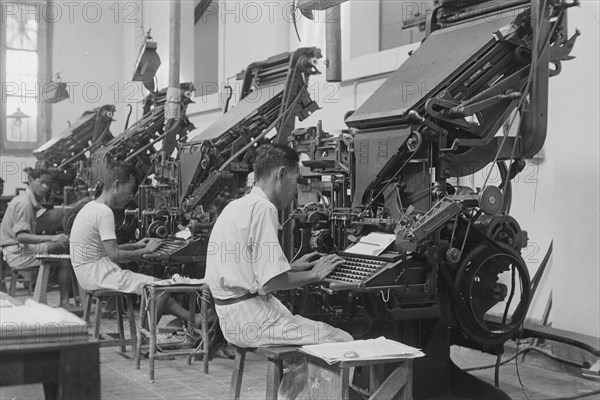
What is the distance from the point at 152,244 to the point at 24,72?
Answer: 27.1ft

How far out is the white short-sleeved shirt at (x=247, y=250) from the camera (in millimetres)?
2975

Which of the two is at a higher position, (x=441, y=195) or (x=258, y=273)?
(x=441, y=195)

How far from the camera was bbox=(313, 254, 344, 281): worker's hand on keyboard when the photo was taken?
10.8 feet

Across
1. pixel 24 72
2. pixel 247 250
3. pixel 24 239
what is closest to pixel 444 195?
pixel 247 250

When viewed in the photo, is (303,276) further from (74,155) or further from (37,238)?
(74,155)

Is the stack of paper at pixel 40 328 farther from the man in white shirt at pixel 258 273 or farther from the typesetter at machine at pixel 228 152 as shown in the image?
the typesetter at machine at pixel 228 152

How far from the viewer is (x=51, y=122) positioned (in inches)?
487

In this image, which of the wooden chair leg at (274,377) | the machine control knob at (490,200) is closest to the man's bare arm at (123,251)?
the wooden chair leg at (274,377)

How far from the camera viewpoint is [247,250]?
3.05 metres

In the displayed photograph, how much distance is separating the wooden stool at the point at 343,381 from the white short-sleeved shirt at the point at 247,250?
1.28ft

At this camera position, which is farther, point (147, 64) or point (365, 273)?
point (147, 64)

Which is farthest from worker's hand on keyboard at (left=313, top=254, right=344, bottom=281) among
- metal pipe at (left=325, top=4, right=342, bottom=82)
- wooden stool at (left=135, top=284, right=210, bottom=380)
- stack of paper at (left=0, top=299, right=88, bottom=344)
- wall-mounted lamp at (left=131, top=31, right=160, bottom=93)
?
wall-mounted lamp at (left=131, top=31, right=160, bottom=93)

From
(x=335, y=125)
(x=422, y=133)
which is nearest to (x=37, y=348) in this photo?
(x=422, y=133)

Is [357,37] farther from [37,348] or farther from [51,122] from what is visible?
[51,122]
